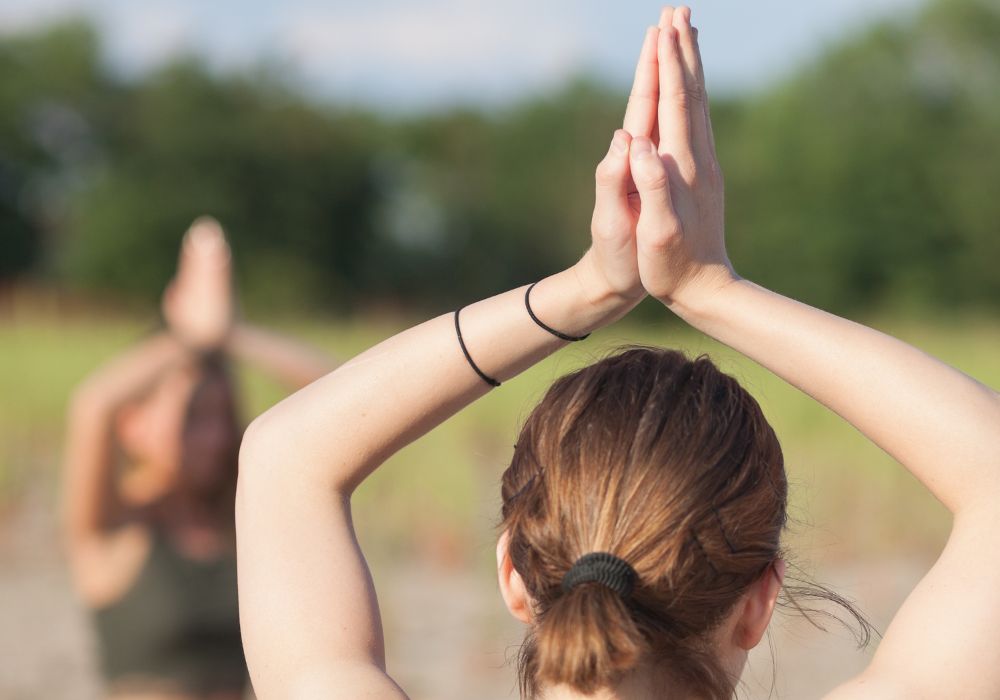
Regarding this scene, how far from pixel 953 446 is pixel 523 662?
533 mm

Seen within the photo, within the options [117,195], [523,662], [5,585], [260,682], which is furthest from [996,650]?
[117,195]

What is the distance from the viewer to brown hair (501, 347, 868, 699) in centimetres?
117

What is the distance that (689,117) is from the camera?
1310 millimetres

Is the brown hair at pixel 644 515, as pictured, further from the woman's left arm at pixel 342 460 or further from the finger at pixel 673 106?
the finger at pixel 673 106

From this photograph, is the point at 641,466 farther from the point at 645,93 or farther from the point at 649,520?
the point at 645,93

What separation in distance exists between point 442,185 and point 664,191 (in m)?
39.6

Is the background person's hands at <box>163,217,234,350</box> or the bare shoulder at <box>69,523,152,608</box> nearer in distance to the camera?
the background person's hands at <box>163,217,234,350</box>

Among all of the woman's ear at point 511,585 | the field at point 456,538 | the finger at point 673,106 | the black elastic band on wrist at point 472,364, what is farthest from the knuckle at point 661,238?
the field at point 456,538

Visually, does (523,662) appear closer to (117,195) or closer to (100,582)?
(100,582)

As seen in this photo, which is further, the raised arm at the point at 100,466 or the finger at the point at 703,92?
the raised arm at the point at 100,466

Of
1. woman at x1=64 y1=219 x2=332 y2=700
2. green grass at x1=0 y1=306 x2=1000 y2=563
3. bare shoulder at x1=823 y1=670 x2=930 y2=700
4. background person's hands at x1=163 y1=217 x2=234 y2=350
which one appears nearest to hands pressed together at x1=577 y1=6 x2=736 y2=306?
bare shoulder at x1=823 y1=670 x2=930 y2=700

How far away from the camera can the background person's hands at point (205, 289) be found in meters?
2.54

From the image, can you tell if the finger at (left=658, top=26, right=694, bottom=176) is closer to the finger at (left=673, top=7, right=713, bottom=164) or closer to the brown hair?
the finger at (left=673, top=7, right=713, bottom=164)

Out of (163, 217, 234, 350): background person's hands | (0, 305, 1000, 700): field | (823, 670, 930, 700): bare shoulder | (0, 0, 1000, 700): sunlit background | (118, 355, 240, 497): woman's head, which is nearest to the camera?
(823, 670, 930, 700): bare shoulder
